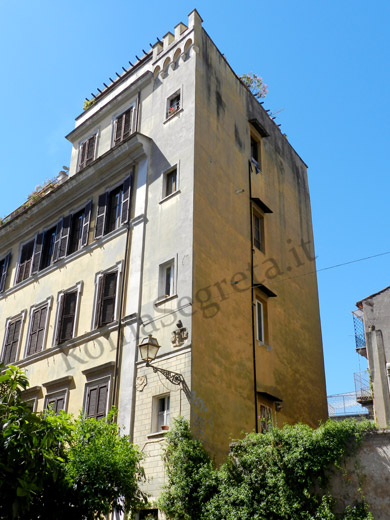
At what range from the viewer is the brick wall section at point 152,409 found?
13.5 meters

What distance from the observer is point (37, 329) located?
20.2 meters

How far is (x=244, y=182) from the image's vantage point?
64.2 ft

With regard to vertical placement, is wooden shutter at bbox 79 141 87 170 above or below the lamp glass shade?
above

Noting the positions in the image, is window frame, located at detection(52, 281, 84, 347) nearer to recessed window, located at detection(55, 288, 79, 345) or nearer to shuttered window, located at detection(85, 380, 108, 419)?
recessed window, located at detection(55, 288, 79, 345)

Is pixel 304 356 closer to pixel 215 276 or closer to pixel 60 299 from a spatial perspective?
pixel 215 276

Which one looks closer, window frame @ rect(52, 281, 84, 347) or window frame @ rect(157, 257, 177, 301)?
window frame @ rect(157, 257, 177, 301)

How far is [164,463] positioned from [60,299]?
7969 mm

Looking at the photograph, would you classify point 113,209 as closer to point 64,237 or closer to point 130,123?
point 64,237

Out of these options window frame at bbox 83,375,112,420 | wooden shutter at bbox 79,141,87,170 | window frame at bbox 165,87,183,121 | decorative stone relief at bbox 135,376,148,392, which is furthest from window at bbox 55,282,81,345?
window frame at bbox 165,87,183,121

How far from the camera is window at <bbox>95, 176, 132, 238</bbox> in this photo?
61.8ft

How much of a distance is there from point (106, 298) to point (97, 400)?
122 inches

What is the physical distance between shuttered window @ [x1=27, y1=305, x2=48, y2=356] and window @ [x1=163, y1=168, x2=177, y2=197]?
20.2 ft

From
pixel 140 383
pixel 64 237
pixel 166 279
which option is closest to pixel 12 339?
pixel 64 237

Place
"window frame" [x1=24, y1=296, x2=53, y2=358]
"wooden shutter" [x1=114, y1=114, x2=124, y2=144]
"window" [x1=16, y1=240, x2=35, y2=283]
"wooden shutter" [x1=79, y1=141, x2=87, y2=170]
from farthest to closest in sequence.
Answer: "wooden shutter" [x1=79, y1=141, x2=87, y2=170], "window" [x1=16, y1=240, x2=35, y2=283], "wooden shutter" [x1=114, y1=114, x2=124, y2=144], "window frame" [x1=24, y1=296, x2=53, y2=358]
